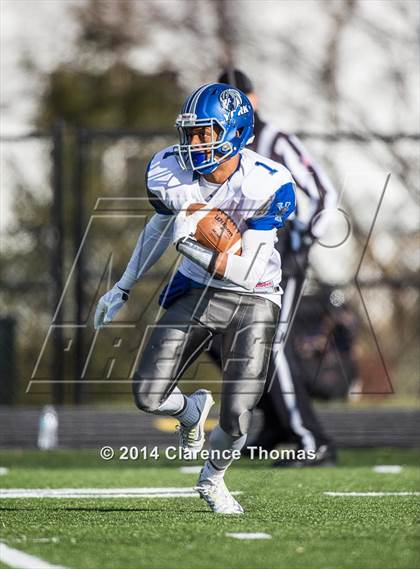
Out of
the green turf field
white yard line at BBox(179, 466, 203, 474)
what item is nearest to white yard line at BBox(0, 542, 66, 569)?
the green turf field

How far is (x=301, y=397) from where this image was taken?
22.7 feet

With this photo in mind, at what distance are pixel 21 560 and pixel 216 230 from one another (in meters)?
1.61

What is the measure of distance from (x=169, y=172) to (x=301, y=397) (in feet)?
7.63

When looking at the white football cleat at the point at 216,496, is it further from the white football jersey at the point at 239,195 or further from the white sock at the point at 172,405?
the white football jersey at the point at 239,195

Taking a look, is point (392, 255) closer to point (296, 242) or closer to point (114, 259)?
point (114, 259)

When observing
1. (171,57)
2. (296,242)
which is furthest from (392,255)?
(171,57)

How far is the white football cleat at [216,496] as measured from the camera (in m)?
4.77

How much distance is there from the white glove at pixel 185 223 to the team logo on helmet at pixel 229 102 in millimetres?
371

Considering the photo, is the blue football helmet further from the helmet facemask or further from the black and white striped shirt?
the black and white striped shirt

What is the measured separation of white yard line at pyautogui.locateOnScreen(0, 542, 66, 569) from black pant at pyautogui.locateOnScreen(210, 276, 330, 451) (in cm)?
307

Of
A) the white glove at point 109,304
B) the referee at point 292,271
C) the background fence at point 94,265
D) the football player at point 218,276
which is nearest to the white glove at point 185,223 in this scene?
the football player at point 218,276

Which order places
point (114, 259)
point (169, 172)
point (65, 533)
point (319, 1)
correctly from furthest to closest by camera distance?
point (319, 1) → point (114, 259) → point (169, 172) → point (65, 533)

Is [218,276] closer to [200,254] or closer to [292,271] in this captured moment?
[200,254]

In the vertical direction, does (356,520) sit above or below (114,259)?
above
